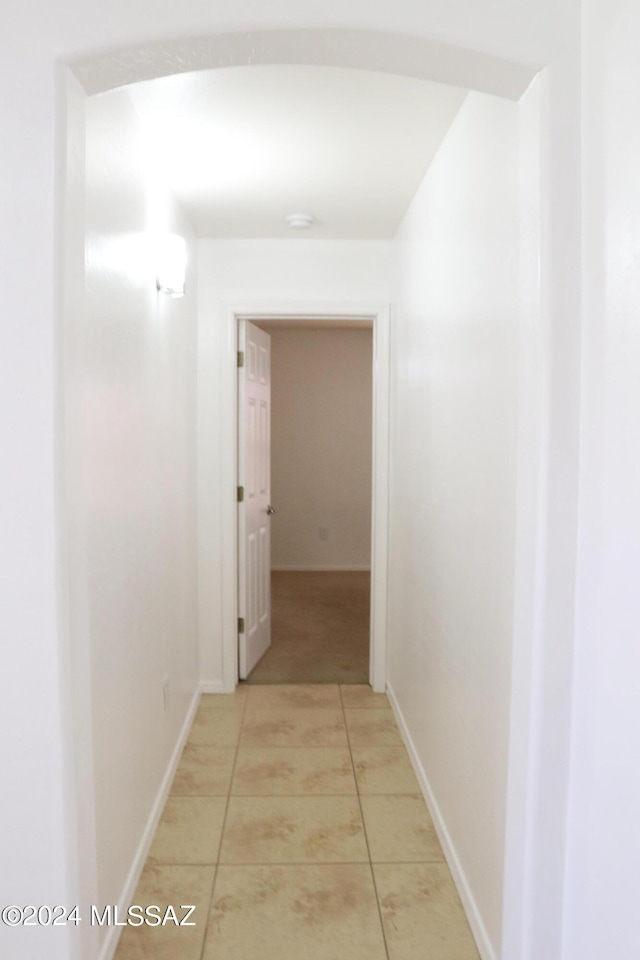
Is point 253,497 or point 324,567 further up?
point 253,497

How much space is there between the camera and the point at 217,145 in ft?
8.75

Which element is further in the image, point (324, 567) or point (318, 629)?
point (324, 567)

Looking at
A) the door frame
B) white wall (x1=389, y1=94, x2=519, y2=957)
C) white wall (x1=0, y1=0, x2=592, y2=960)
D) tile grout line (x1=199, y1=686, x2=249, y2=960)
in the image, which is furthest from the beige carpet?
white wall (x1=0, y1=0, x2=592, y2=960)

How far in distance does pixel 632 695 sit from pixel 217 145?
235cm

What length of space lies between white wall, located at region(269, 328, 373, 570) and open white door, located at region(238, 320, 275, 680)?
260 cm

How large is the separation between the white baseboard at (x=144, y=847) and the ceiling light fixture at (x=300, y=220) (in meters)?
2.47

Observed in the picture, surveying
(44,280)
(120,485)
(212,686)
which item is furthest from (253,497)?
(44,280)

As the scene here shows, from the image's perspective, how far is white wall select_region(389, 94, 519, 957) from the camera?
1816 mm

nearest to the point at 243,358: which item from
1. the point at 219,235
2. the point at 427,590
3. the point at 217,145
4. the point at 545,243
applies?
the point at 219,235

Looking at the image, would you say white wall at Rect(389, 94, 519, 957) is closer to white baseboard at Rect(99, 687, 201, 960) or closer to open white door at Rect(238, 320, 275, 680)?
white baseboard at Rect(99, 687, 201, 960)

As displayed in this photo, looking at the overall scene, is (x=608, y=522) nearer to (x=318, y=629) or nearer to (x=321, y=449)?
(x=318, y=629)

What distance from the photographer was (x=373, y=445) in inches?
159

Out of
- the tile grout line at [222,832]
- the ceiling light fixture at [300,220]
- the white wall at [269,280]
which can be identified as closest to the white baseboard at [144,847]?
the tile grout line at [222,832]

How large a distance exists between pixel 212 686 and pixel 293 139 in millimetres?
2851
